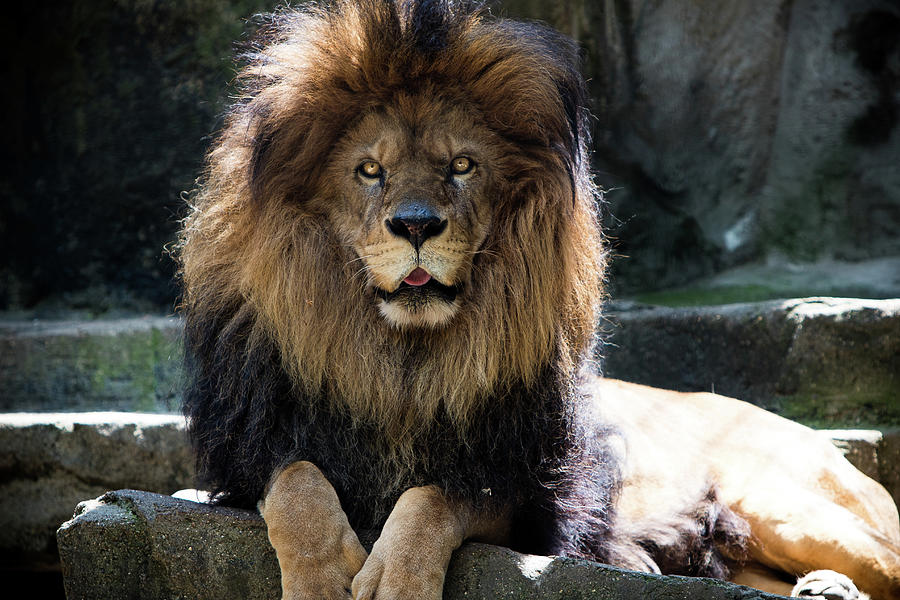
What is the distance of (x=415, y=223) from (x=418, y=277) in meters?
0.14

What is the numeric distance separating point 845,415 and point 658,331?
0.83m

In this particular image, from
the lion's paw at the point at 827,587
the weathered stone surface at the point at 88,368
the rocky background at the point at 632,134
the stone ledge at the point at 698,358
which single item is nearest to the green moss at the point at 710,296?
the rocky background at the point at 632,134

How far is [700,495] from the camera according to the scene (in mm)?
3291

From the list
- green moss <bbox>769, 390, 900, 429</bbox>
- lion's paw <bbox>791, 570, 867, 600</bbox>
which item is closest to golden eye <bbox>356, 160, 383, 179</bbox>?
lion's paw <bbox>791, 570, 867, 600</bbox>

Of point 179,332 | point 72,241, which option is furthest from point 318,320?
point 72,241

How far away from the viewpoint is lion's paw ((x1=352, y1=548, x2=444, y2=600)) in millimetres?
2150

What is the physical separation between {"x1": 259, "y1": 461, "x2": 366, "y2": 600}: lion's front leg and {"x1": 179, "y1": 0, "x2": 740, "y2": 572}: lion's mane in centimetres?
15

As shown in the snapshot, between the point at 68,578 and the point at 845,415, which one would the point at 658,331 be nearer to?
the point at 845,415

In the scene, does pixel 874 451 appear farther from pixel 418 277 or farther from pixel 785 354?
pixel 418 277

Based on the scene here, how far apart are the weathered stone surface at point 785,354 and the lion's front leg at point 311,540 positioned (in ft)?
6.49

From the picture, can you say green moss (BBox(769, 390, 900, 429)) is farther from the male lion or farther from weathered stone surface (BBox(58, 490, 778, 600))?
weathered stone surface (BBox(58, 490, 778, 600))

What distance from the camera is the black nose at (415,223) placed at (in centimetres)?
239

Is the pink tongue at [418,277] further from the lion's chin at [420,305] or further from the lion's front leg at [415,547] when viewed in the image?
the lion's front leg at [415,547]

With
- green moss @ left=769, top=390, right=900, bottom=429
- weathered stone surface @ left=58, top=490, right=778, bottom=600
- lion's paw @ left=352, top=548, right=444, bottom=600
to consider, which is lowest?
green moss @ left=769, top=390, right=900, bottom=429
